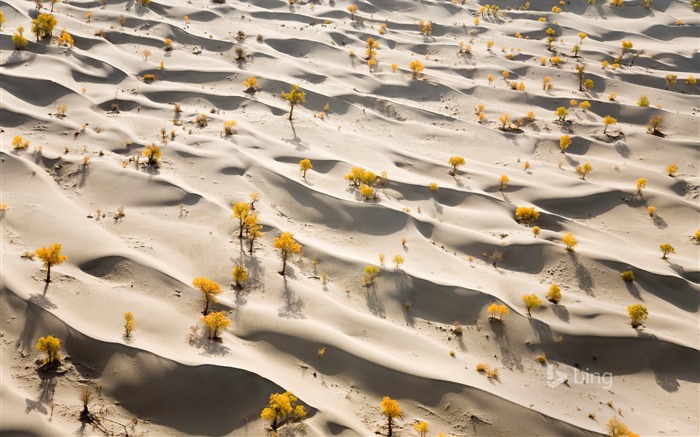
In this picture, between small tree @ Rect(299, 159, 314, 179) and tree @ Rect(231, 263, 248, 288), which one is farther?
small tree @ Rect(299, 159, 314, 179)

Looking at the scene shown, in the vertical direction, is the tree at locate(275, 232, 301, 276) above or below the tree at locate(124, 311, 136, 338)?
above

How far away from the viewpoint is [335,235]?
759 centimetres

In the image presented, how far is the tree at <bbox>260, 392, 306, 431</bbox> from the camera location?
188 inches

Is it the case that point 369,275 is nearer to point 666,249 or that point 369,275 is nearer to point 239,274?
point 239,274

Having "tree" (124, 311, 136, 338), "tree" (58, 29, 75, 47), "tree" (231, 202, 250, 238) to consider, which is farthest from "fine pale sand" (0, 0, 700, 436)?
"tree" (58, 29, 75, 47)

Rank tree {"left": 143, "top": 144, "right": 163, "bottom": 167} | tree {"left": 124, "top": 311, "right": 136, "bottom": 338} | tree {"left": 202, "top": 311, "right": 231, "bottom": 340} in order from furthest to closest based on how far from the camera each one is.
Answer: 1. tree {"left": 143, "top": 144, "right": 163, "bottom": 167}
2. tree {"left": 202, "top": 311, "right": 231, "bottom": 340}
3. tree {"left": 124, "top": 311, "right": 136, "bottom": 338}

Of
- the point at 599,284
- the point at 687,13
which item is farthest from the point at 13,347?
the point at 687,13

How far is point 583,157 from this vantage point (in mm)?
10062

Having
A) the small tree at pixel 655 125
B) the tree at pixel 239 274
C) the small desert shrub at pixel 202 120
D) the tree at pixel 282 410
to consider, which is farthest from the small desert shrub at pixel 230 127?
the small tree at pixel 655 125

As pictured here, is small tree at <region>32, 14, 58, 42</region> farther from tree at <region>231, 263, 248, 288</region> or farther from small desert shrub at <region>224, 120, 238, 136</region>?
tree at <region>231, 263, 248, 288</region>

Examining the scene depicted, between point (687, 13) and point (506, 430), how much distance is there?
16859 millimetres

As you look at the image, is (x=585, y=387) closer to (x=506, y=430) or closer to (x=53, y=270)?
(x=506, y=430)

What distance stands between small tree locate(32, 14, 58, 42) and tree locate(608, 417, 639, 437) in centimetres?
1243

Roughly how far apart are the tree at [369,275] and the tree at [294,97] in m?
4.50
